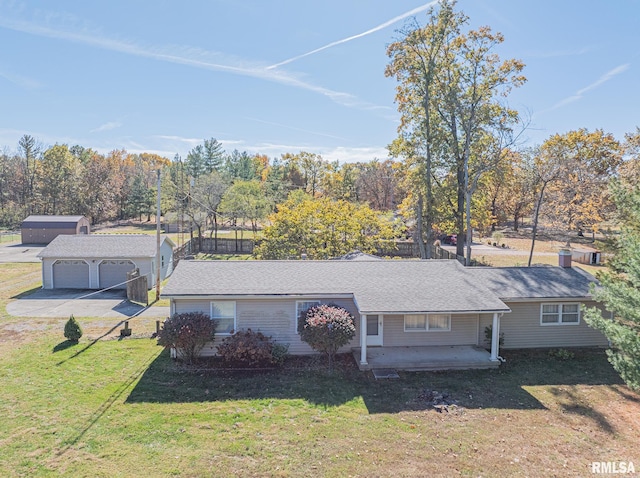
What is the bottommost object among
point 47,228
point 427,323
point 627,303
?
point 427,323

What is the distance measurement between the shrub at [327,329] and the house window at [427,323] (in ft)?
7.95

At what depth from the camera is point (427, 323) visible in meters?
14.7

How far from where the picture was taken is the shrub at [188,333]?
42.5 ft

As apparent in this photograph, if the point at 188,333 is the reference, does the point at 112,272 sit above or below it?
above

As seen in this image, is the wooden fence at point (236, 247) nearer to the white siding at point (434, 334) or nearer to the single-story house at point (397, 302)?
the single-story house at point (397, 302)

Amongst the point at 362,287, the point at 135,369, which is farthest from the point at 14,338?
the point at 362,287

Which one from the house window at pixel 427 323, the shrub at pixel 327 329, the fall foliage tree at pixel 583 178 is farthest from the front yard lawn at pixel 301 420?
the fall foliage tree at pixel 583 178

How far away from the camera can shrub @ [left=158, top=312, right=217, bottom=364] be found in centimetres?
1295

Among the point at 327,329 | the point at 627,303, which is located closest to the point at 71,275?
the point at 327,329

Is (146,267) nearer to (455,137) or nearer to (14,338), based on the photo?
(14,338)

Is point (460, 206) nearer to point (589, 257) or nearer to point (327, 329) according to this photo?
point (589, 257)

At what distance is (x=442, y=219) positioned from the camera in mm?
27906

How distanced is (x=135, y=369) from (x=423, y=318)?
1000 cm

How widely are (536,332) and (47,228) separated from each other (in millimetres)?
45414
